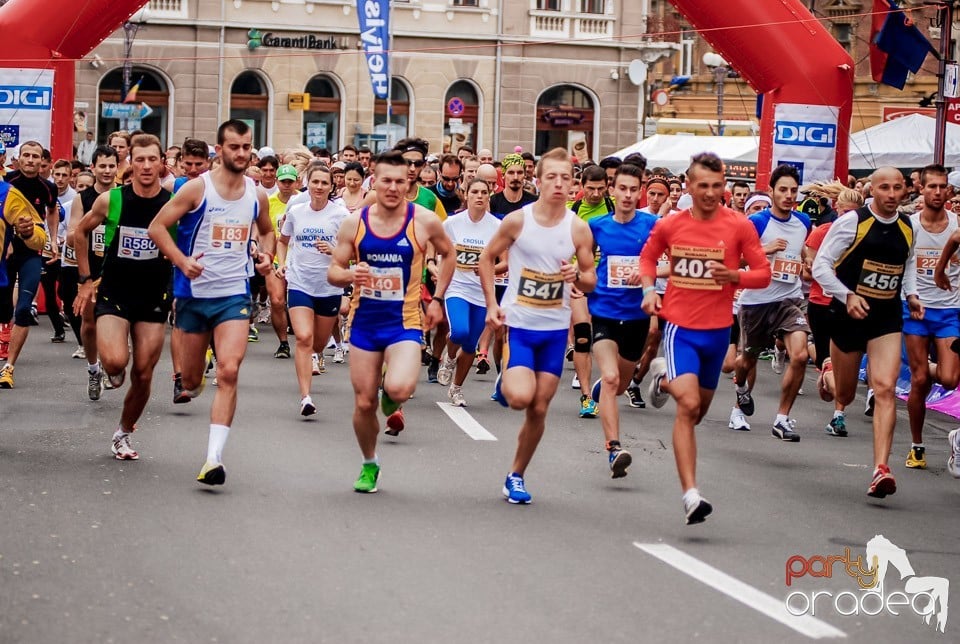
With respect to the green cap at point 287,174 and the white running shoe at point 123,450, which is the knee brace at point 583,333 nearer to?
the white running shoe at point 123,450

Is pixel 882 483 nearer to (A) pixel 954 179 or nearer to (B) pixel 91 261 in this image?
(B) pixel 91 261

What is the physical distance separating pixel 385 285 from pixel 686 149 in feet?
80.2

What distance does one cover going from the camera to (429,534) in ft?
25.9

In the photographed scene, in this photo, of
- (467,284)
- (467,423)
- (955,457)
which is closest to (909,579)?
(955,457)

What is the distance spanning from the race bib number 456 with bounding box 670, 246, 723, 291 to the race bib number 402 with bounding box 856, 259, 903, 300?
1.70 m

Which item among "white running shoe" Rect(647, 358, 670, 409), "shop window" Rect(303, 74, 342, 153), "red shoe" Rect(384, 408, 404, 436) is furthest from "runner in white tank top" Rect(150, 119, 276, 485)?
"shop window" Rect(303, 74, 342, 153)

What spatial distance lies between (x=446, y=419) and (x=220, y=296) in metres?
3.23

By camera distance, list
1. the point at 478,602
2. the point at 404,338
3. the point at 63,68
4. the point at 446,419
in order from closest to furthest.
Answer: the point at 478,602 < the point at 404,338 < the point at 446,419 < the point at 63,68

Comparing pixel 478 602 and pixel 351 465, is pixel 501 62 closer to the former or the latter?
pixel 351 465

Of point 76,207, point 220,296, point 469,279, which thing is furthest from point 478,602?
point 76,207

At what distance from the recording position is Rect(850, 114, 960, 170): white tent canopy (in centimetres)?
2642

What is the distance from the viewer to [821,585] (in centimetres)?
707

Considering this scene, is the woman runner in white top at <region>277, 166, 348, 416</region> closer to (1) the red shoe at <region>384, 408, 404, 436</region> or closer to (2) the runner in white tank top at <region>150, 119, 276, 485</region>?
(1) the red shoe at <region>384, 408, 404, 436</region>

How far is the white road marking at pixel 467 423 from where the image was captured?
11477mm
